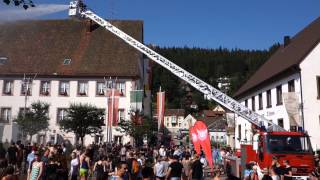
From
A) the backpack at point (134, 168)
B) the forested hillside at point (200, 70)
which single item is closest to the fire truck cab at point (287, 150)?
the backpack at point (134, 168)

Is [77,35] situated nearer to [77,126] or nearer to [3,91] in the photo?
[3,91]

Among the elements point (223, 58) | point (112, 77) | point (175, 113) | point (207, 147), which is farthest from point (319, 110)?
point (223, 58)

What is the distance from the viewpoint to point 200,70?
584 ft

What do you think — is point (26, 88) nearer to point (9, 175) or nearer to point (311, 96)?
point (311, 96)

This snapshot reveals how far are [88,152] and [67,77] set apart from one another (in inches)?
1299

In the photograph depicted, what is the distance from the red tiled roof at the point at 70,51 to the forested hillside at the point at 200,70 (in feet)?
299

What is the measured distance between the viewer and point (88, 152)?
14.3m

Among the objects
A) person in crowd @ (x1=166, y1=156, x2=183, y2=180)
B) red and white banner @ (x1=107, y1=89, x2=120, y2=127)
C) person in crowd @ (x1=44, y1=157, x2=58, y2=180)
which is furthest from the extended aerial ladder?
person in crowd @ (x1=44, y1=157, x2=58, y2=180)

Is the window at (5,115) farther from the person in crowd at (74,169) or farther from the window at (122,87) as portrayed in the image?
the person in crowd at (74,169)

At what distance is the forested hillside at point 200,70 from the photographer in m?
145

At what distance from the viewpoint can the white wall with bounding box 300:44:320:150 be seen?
90.5 feet

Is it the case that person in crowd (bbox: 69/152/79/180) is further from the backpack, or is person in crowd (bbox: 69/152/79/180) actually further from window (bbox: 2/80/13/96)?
window (bbox: 2/80/13/96)

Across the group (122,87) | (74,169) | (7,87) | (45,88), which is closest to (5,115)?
(7,87)

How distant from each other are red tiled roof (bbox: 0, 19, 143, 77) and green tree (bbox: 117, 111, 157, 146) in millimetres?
8672
